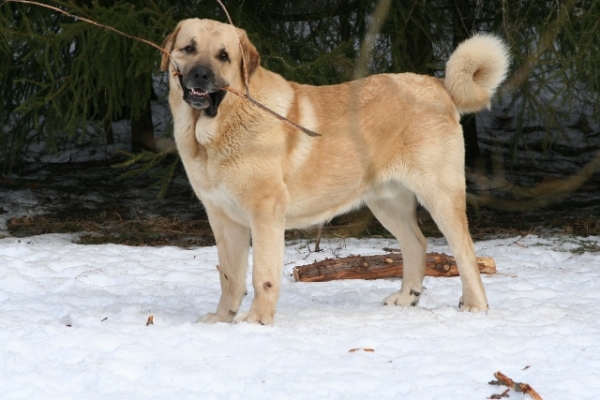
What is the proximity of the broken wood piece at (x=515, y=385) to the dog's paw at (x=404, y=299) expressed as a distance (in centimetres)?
190

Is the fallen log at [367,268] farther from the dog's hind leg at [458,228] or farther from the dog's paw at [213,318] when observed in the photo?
the dog's paw at [213,318]

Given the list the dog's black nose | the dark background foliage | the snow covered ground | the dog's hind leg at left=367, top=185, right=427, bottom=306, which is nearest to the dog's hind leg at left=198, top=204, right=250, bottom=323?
the snow covered ground

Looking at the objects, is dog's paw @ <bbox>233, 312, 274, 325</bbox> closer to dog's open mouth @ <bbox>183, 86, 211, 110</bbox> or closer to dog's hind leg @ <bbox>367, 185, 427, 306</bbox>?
dog's hind leg @ <bbox>367, 185, 427, 306</bbox>

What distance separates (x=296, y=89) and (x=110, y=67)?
3.14 meters

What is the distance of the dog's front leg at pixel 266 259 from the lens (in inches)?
197

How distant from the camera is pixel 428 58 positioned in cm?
899

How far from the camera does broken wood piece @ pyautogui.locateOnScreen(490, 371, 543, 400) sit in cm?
373

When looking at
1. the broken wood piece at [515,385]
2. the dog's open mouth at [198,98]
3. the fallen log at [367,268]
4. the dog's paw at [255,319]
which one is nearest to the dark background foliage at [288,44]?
the fallen log at [367,268]

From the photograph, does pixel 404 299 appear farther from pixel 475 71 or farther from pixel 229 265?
pixel 475 71

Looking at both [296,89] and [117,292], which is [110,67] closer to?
[117,292]

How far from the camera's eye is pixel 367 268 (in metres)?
6.87

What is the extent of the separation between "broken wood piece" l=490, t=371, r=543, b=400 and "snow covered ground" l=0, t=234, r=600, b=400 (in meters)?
0.03

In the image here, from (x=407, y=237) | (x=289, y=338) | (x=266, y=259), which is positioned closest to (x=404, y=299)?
(x=407, y=237)

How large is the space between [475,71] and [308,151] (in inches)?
52.0
